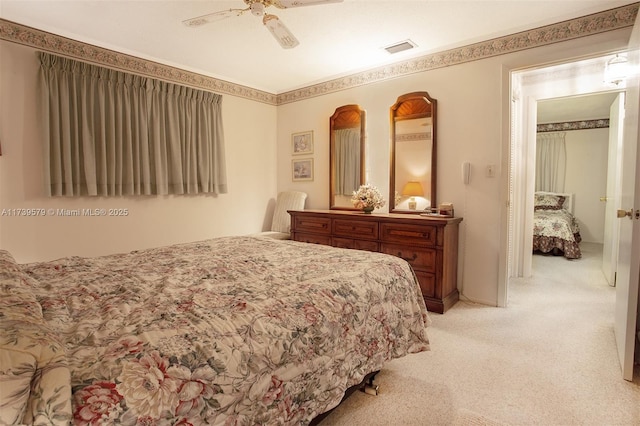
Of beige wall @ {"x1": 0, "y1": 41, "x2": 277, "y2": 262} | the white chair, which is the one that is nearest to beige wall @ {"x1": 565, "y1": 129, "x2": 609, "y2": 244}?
the white chair

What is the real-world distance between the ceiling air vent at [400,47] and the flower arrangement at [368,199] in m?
1.46

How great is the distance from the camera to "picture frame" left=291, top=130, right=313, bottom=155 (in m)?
4.65

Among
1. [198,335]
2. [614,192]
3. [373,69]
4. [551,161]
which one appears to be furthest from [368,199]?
[551,161]

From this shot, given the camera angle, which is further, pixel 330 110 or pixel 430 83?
pixel 330 110

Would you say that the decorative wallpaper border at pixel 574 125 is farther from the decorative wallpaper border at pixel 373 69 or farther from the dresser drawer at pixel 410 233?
the dresser drawer at pixel 410 233

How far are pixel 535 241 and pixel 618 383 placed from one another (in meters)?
4.25

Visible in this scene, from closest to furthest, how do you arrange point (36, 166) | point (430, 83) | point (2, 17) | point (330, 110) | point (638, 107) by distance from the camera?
point (638, 107)
point (2, 17)
point (36, 166)
point (430, 83)
point (330, 110)

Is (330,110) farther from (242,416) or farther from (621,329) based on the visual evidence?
(242,416)

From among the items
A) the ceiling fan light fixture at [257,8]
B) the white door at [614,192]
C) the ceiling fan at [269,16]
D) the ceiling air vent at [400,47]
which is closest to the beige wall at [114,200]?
the ceiling fan at [269,16]

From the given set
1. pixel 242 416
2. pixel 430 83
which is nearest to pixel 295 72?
pixel 430 83

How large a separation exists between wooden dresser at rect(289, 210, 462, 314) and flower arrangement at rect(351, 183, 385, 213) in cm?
22

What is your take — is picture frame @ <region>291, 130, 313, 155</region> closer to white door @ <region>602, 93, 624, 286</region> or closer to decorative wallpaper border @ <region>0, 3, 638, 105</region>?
decorative wallpaper border @ <region>0, 3, 638, 105</region>

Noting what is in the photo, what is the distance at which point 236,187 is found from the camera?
14.9 ft

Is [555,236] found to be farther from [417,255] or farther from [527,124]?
[417,255]
